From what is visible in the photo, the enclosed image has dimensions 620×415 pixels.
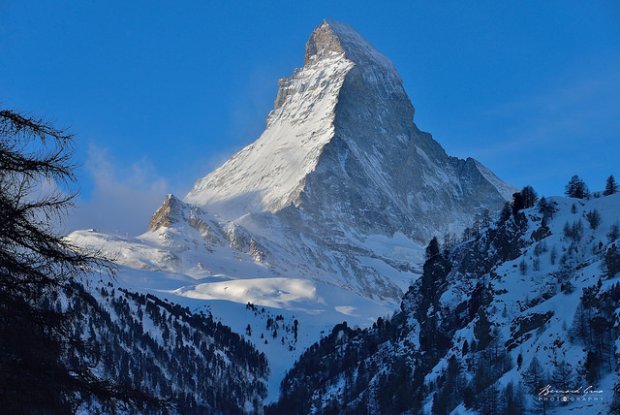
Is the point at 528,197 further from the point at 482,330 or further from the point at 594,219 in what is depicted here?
the point at 482,330

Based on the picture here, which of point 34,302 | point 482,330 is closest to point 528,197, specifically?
point 482,330

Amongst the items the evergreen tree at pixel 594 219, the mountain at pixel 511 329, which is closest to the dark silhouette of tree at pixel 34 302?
the mountain at pixel 511 329

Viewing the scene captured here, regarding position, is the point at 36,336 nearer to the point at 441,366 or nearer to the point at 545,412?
the point at 545,412

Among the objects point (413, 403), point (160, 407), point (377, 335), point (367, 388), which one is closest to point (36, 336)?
point (160, 407)

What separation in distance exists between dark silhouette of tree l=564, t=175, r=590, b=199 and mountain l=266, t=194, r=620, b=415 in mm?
15445

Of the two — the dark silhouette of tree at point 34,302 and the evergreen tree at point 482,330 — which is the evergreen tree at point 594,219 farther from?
the dark silhouette of tree at point 34,302

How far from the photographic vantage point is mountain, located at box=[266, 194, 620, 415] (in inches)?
3910

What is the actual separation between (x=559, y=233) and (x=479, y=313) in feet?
62.2

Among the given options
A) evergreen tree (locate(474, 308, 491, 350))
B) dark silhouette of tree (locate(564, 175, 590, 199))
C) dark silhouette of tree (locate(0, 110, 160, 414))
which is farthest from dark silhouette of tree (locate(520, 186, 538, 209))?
dark silhouette of tree (locate(0, 110, 160, 414))

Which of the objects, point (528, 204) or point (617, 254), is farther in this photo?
point (528, 204)

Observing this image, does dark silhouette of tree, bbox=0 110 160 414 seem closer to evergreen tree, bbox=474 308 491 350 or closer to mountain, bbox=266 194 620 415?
mountain, bbox=266 194 620 415

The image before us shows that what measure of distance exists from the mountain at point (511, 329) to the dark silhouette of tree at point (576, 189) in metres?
15.4

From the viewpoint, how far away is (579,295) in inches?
4503

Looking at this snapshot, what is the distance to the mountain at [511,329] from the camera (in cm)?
9931
